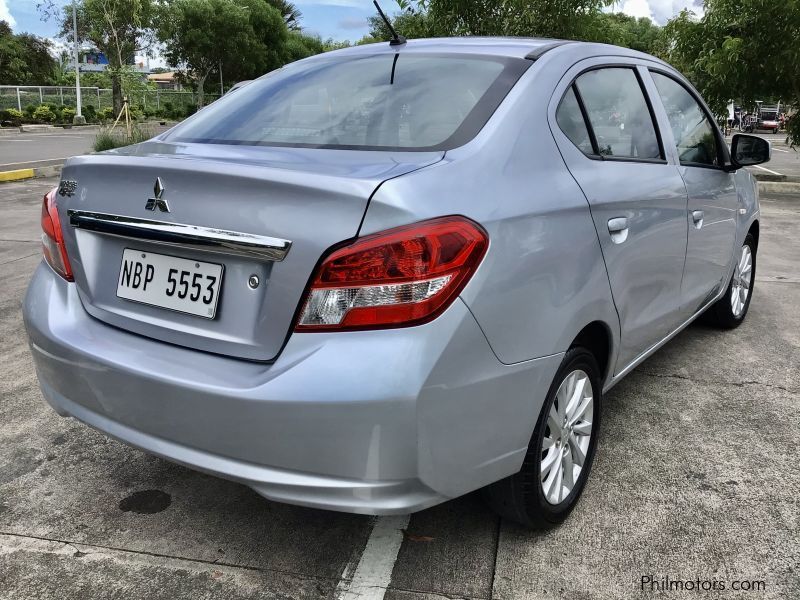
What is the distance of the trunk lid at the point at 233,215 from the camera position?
6.00 ft

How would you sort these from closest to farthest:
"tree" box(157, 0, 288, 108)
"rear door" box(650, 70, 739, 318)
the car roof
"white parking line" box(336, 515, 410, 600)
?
"white parking line" box(336, 515, 410, 600), the car roof, "rear door" box(650, 70, 739, 318), "tree" box(157, 0, 288, 108)

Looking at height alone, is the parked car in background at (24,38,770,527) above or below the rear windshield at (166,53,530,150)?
below

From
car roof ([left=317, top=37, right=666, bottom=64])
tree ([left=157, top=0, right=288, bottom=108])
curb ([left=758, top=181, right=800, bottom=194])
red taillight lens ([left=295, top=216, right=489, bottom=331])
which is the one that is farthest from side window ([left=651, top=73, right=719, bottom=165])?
tree ([left=157, top=0, right=288, bottom=108])

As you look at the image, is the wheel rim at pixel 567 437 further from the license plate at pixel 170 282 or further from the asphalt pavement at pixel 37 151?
the asphalt pavement at pixel 37 151

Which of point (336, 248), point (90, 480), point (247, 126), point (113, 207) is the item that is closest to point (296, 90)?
point (247, 126)

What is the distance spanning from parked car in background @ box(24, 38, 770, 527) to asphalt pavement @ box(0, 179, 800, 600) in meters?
0.22

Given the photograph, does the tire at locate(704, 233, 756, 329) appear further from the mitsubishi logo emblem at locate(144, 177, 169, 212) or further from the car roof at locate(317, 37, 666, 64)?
the mitsubishi logo emblem at locate(144, 177, 169, 212)

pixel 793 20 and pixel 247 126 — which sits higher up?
pixel 793 20

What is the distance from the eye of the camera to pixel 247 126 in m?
2.63

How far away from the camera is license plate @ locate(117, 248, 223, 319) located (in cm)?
198

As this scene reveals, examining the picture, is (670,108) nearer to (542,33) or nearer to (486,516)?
(486,516)

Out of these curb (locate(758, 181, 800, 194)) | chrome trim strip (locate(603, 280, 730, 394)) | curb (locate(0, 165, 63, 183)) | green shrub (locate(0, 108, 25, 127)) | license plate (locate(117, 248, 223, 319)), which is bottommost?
curb (locate(0, 165, 63, 183))

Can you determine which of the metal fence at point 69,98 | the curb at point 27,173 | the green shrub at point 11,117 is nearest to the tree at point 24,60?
the metal fence at point 69,98

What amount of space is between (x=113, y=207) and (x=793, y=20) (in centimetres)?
1262
